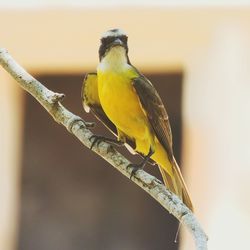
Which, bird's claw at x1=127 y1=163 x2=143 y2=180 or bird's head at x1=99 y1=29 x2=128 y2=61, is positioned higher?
bird's head at x1=99 y1=29 x2=128 y2=61

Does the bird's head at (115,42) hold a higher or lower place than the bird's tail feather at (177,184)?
higher

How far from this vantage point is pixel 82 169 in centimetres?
169

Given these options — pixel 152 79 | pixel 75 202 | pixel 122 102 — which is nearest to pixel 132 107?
pixel 122 102

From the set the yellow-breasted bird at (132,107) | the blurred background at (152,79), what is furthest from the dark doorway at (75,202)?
the yellow-breasted bird at (132,107)

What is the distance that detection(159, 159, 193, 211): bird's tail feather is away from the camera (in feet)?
3.11

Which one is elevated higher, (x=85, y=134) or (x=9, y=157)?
(x=9, y=157)

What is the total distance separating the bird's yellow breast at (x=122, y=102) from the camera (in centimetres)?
100

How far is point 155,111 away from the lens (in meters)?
1.01

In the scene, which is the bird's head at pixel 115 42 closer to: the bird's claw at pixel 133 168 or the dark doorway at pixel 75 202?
the bird's claw at pixel 133 168

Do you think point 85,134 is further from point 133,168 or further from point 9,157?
point 9,157

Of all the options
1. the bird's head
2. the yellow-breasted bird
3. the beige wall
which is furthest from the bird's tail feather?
the beige wall

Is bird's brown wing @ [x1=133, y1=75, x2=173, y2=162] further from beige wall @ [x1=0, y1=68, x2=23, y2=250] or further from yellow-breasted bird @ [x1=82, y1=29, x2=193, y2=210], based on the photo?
beige wall @ [x1=0, y1=68, x2=23, y2=250]

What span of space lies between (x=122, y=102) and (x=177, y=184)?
0.10 meters


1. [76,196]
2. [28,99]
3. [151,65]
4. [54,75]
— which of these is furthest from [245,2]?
→ [76,196]
